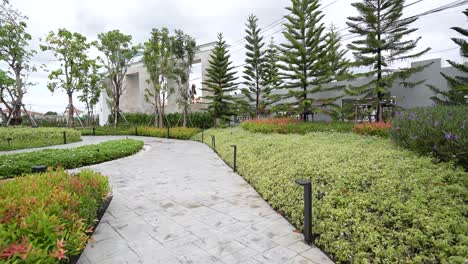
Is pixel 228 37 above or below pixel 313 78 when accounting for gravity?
above

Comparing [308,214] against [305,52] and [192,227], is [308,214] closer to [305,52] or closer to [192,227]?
[192,227]

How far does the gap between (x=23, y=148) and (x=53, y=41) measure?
9.01 m

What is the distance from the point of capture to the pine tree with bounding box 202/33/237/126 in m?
13.6

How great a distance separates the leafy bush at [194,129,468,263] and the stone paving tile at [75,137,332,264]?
0.24 m

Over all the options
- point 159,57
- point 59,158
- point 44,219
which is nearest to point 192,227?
point 44,219

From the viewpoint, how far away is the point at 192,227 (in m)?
2.73

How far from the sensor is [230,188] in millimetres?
4211

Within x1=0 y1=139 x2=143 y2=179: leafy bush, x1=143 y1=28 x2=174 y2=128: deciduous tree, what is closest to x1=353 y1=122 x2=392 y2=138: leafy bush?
x1=0 y1=139 x2=143 y2=179: leafy bush

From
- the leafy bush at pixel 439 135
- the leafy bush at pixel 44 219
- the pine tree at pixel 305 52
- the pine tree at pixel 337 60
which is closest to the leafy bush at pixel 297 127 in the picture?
the pine tree at pixel 305 52

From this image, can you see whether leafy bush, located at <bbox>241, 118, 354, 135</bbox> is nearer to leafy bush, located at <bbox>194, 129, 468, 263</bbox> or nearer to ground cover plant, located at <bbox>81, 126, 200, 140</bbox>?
ground cover plant, located at <bbox>81, 126, 200, 140</bbox>

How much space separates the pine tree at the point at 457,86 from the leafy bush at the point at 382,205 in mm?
4451

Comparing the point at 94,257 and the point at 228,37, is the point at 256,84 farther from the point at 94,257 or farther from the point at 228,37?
the point at 94,257

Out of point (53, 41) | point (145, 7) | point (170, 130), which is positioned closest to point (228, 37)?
point (170, 130)

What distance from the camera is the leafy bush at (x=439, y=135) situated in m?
2.71
